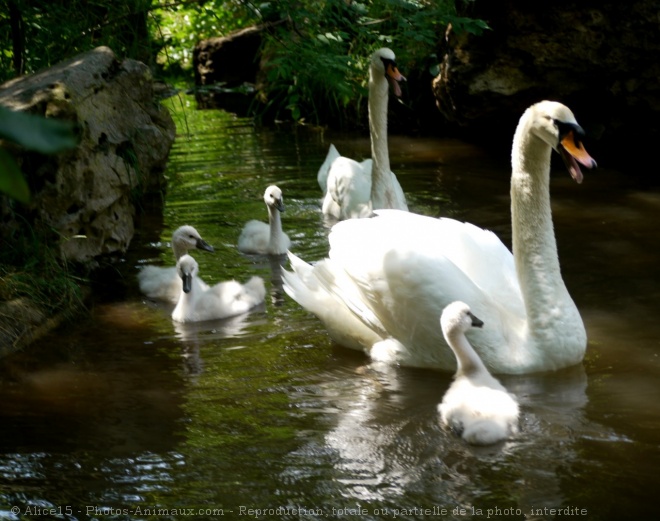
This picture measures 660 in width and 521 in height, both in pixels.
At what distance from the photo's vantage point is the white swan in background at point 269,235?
802 centimetres

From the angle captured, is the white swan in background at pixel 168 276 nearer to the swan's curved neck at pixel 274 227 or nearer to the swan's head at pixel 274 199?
the swan's curved neck at pixel 274 227

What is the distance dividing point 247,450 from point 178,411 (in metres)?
0.68

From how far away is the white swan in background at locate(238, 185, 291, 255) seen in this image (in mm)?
8016

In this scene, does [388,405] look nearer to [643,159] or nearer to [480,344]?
[480,344]

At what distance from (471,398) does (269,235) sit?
12.8 ft

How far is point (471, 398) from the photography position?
4.46 m

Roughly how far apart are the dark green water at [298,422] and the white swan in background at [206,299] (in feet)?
0.28

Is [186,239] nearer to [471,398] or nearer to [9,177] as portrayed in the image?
[471,398]

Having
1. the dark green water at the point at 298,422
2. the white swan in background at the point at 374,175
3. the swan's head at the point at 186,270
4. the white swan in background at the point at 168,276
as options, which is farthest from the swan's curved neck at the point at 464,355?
the white swan in background at the point at 374,175

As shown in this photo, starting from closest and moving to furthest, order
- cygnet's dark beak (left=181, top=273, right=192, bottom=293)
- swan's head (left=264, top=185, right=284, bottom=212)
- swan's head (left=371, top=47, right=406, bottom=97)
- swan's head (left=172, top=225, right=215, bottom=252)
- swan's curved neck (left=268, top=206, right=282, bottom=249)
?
1. cygnet's dark beak (left=181, top=273, right=192, bottom=293)
2. swan's head (left=172, top=225, right=215, bottom=252)
3. swan's curved neck (left=268, top=206, right=282, bottom=249)
4. swan's head (left=264, top=185, right=284, bottom=212)
5. swan's head (left=371, top=47, right=406, bottom=97)

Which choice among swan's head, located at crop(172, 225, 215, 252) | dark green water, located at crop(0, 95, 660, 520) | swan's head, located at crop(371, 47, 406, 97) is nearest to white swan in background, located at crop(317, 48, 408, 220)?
swan's head, located at crop(371, 47, 406, 97)

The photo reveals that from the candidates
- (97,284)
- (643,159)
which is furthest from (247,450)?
(643,159)

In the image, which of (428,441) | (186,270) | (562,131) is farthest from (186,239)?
(428,441)

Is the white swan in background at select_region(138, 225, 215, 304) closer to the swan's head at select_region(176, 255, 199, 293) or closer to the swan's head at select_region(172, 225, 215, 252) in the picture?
the swan's head at select_region(172, 225, 215, 252)
